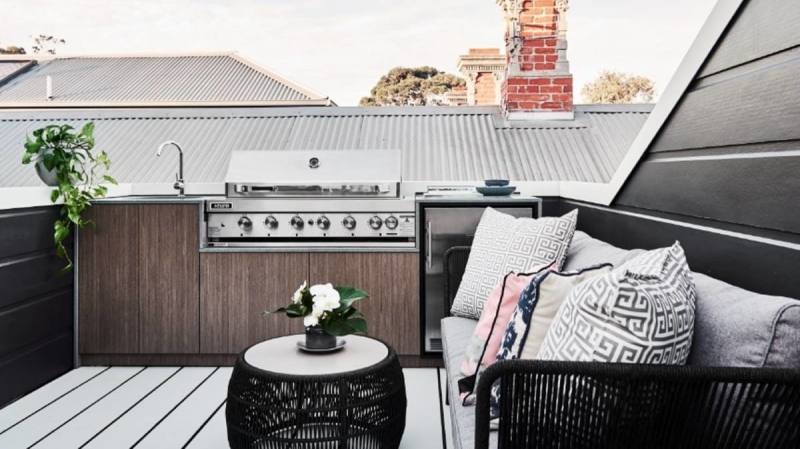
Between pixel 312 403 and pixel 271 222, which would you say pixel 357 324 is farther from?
pixel 271 222

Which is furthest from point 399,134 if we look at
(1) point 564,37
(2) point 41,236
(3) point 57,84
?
(3) point 57,84

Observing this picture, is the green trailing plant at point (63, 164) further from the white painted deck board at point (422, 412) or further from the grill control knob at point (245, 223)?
A: the white painted deck board at point (422, 412)

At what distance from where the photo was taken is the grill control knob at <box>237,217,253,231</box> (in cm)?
364

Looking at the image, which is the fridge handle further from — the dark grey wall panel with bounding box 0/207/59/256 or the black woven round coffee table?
the dark grey wall panel with bounding box 0/207/59/256

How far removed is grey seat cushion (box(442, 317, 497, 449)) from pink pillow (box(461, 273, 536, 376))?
8 centimetres

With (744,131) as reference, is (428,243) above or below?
below

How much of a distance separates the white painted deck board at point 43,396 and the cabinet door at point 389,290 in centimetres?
146

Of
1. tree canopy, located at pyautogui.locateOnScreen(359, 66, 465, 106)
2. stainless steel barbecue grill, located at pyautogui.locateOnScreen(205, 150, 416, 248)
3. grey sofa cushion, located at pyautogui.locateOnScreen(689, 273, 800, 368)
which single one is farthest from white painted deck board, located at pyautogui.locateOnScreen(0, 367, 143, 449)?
tree canopy, located at pyautogui.locateOnScreen(359, 66, 465, 106)

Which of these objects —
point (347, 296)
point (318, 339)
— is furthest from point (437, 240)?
point (318, 339)

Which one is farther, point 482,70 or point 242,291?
point 482,70

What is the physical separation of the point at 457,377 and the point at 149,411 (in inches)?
64.7

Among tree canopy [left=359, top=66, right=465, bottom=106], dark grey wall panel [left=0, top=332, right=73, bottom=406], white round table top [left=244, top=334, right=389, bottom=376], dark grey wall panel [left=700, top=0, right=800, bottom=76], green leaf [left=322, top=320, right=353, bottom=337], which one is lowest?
dark grey wall panel [left=0, top=332, right=73, bottom=406]

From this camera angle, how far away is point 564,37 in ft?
18.7

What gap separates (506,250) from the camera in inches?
102
